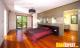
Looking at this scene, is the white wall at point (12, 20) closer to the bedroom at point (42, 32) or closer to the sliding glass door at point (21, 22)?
the bedroom at point (42, 32)

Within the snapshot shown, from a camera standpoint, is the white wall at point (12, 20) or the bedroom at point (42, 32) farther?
the white wall at point (12, 20)

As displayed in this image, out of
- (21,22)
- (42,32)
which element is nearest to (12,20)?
(21,22)

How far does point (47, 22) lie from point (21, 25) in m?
5.56

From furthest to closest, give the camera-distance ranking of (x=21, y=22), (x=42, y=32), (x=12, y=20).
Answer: (x=21, y=22) → (x=12, y=20) → (x=42, y=32)

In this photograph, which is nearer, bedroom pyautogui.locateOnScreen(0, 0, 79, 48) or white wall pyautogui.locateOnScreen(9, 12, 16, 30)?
bedroom pyautogui.locateOnScreen(0, 0, 79, 48)

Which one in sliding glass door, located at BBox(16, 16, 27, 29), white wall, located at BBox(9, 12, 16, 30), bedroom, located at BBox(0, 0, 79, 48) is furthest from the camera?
sliding glass door, located at BBox(16, 16, 27, 29)

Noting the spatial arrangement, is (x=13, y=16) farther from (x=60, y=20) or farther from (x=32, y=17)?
(x=60, y=20)

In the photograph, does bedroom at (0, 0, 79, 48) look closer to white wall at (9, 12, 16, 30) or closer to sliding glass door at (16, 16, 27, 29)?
white wall at (9, 12, 16, 30)

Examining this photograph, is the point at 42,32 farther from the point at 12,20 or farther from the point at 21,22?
the point at 21,22

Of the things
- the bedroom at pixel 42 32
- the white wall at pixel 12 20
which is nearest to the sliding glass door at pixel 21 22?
the bedroom at pixel 42 32

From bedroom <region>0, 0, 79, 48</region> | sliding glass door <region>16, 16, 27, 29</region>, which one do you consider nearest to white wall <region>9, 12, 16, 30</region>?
bedroom <region>0, 0, 79, 48</region>

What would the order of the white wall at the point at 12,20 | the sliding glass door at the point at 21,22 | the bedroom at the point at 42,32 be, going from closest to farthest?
1. the bedroom at the point at 42,32
2. the white wall at the point at 12,20
3. the sliding glass door at the point at 21,22

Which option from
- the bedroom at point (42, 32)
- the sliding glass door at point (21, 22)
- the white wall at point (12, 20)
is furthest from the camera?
the sliding glass door at point (21, 22)

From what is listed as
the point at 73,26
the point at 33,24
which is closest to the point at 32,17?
the point at 33,24
